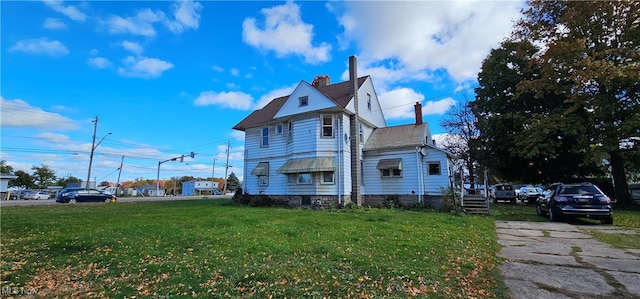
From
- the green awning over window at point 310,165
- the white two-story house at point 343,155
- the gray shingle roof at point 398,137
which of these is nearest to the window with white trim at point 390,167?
the white two-story house at point 343,155

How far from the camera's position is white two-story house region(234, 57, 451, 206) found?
19484 millimetres

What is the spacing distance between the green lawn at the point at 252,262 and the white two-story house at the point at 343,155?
927 cm

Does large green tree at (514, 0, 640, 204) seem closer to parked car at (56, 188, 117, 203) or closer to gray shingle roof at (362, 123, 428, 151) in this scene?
gray shingle roof at (362, 123, 428, 151)

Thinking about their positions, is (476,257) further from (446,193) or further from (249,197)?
(249,197)

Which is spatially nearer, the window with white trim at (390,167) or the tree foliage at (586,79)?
the tree foliage at (586,79)

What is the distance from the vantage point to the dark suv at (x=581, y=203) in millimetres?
12453

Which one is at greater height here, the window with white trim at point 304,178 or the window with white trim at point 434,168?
the window with white trim at point 434,168

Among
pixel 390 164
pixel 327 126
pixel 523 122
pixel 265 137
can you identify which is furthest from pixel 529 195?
pixel 265 137

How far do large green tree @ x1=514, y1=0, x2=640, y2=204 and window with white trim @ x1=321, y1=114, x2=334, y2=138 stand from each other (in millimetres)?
13985

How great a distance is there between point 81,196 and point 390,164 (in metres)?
29.1

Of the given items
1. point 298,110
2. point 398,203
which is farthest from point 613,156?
point 298,110

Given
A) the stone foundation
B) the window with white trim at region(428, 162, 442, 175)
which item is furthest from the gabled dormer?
the window with white trim at region(428, 162, 442, 175)

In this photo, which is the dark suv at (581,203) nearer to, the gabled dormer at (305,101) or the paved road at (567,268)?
the paved road at (567,268)

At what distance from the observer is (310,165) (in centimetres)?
1934
